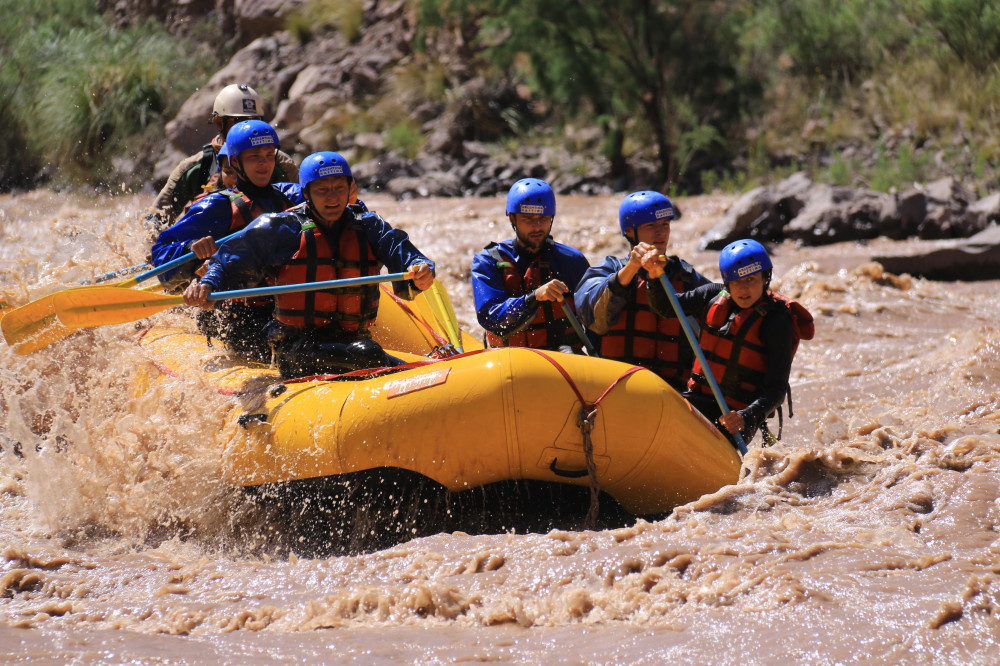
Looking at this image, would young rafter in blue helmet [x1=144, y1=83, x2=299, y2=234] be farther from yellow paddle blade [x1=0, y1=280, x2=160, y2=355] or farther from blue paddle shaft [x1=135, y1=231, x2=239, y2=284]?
yellow paddle blade [x1=0, y1=280, x2=160, y2=355]

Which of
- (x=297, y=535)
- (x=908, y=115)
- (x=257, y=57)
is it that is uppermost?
(x=257, y=57)

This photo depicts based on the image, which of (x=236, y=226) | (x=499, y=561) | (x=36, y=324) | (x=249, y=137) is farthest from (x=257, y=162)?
(x=499, y=561)

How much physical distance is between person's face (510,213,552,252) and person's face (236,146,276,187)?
159 cm

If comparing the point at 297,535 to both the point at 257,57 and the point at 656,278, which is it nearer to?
the point at 656,278

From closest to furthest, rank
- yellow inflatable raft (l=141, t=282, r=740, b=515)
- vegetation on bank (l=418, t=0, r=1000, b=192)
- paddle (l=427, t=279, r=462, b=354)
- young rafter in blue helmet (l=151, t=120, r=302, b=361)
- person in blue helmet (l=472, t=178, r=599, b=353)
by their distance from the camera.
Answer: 1. yellow inflatable raft (l=141, t=282, r=740, b=515)
2. person in blue helmet (l=472, t=178, r=599, b=353)
3. young rafter in blue helmet (l=151, t=120, r=302, b=361)
4. paddle (l=427, t=279, r=462, b=354)
5. vegetation on bank (l=418, t=0, r=1000, b=192)

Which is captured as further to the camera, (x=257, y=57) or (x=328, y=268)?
(x=257, y=57)

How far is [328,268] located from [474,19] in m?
13.5

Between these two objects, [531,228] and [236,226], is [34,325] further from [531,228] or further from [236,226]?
[531,228]

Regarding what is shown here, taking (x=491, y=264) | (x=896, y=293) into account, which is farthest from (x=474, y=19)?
(x=491, y=264)

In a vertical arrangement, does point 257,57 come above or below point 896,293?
above

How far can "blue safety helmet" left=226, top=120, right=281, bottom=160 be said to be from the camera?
18.1 ft

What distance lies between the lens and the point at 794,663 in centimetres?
267

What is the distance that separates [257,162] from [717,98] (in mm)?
8782

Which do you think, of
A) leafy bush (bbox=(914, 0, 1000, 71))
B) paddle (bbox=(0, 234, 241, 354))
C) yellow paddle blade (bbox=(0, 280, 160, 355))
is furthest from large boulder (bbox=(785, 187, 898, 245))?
yellow paddle blade (bbox=(0, 280, 160, 355))
